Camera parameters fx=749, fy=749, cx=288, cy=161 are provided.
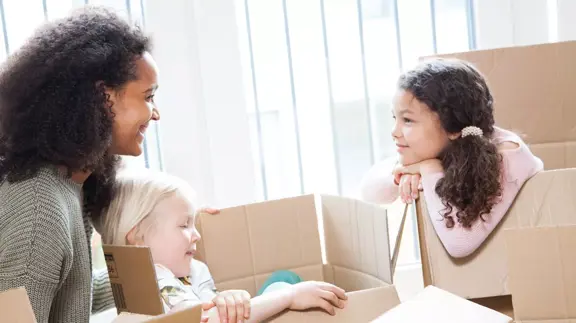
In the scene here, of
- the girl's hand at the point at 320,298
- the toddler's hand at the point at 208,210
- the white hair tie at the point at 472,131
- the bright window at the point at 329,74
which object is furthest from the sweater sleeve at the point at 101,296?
the white hair tie at the point at 472,131

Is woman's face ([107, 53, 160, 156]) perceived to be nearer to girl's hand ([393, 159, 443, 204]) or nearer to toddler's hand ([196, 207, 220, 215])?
toddler's hand ([196, 207, 220, 215])

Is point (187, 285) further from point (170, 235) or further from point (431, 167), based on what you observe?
point (431, 167)

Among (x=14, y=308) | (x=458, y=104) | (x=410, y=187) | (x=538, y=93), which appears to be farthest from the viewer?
(x=538, y=93)

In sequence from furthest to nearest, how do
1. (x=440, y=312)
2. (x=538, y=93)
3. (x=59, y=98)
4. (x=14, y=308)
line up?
(x=538, y=93) < (x=59, y=98) < (x=440, y=312) < (x=14, y=308)

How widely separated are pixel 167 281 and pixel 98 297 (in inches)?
5.9

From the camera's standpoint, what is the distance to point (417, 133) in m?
1.48

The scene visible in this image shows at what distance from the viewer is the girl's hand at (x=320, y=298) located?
43.4 inches

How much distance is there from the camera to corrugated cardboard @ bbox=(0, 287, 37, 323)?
760mm

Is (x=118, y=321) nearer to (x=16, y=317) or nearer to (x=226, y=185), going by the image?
(x=16, y=317)

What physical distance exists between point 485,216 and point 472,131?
0.81 ft

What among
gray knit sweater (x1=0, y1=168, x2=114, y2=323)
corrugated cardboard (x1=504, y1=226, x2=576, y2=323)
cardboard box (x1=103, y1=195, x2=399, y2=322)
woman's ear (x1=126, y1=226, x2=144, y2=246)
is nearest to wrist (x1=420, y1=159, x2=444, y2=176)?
cardboard box (x1=103, y1=195, x2=399, y2=322)

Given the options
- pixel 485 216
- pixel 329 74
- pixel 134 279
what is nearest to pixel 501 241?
pixel 485 216

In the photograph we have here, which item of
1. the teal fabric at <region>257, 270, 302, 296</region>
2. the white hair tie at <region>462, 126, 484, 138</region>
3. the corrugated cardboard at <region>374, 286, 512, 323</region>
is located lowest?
the teal fabric at <region>257, 270, 302, 296</region>

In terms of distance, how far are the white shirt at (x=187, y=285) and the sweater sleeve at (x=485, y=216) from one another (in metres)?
0.41
